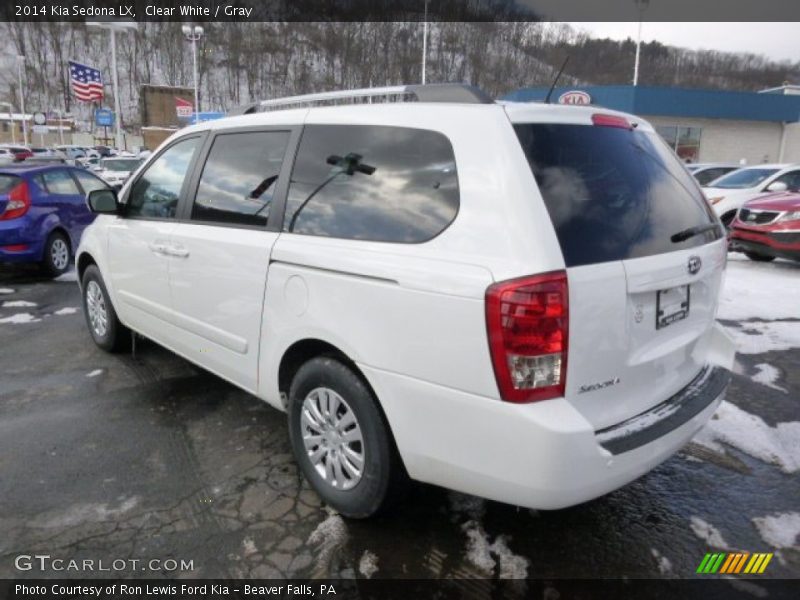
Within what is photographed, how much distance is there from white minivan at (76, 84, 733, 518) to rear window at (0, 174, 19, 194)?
6.28 meters

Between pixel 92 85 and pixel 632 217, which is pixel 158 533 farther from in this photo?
pixel 92 85

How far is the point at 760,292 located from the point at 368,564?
22.7 feet

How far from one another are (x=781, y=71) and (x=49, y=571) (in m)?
67.0

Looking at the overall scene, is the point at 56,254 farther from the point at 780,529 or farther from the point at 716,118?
the point at 716,118

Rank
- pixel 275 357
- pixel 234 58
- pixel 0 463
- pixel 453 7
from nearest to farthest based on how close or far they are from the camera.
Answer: pixel 275 357, pixel 0 463, pixel 453 7, pixel 234 58

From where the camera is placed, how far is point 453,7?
173ft

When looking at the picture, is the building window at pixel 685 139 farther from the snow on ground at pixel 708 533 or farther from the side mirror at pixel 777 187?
the snow on ground at pixel 708 533

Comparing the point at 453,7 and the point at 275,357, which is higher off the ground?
the point at 453,7

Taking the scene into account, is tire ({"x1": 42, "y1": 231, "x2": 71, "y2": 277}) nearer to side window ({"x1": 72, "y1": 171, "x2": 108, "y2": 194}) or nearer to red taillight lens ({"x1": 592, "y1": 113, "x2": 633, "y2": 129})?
side window ({"x1": 72, "y1": 171, "x2": 108, "y2": 194})

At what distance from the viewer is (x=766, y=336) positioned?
5.57 m

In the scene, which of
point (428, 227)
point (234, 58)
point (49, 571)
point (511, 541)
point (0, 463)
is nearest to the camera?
point (428, 227)

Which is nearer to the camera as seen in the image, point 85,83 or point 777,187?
point 777,187

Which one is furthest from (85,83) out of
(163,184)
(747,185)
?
(163,184)

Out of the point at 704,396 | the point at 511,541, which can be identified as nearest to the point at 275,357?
the point at 511,541
